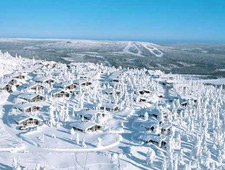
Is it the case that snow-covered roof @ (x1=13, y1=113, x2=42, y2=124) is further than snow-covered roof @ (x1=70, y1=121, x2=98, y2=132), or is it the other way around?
snow-covered roof @ (x1=13, y1=113, x2=42, y2=124)

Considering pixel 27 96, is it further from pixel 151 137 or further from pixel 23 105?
pixel 151 137

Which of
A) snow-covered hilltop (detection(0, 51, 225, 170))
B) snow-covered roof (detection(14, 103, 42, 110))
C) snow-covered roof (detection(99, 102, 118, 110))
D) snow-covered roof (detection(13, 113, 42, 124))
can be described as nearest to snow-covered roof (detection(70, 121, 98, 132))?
snow-covered hilltop (detection(0, 51, 225, 170))

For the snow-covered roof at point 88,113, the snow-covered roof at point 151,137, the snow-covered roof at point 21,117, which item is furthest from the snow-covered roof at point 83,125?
the snow-covered roof at point 151,137

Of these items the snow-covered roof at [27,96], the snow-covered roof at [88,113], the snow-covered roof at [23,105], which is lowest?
the snow-covered roof at [88,113]

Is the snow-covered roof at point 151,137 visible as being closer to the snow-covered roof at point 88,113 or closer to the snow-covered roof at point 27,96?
the snow-covered roof at point 88,113

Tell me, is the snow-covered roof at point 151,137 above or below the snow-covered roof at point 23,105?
below

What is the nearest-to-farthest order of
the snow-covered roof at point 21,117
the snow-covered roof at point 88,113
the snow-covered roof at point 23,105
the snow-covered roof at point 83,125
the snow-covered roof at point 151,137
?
the snow-covered roof at point 151,137 < the snow-covered roof at point 83,125 < the snow-covered roof at point 21,117 < the snow-covered roof at point 88,113 < the snow-covered roof at point 23,105

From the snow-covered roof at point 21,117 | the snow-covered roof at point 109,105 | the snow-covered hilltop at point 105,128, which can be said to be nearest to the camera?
the snow-covered hilltop at point 105,128

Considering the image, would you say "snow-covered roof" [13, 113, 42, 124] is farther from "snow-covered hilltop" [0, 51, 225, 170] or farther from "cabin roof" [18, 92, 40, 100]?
"cabin roof" [18, 92, 40, 100]
